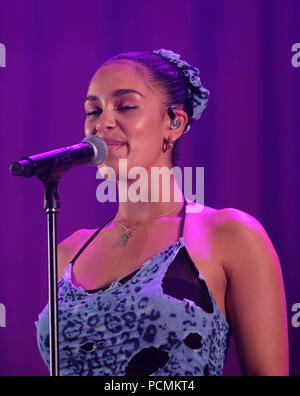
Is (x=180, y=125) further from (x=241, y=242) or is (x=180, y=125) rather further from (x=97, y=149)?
(x=97, y=149)

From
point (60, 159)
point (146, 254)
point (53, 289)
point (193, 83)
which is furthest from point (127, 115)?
point (53, 289)

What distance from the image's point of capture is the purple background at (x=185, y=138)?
6.37 feet

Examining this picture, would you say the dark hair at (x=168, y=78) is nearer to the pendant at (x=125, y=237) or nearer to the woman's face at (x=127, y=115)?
the woman's face at (x=127, y=115)

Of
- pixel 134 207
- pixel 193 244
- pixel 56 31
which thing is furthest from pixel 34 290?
pixel 56 31

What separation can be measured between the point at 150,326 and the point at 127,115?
600 millimetres

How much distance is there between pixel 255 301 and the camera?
60.8 inches

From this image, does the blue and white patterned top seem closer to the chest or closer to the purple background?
the chest

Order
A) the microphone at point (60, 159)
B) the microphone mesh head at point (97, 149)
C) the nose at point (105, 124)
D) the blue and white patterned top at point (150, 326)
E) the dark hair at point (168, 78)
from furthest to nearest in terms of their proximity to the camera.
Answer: the dark hair at point (168, 78) < the nose at point (105, 124) < the blue and white patterned top at point (150, 326) < the microphone mesh head at point (97, 149) < the microphone at point (60, 159)

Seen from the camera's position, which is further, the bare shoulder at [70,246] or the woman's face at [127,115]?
the bare shoulder at [70,246]

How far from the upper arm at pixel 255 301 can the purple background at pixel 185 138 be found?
1.26 feet

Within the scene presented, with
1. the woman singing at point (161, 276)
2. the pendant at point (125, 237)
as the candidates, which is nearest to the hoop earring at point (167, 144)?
the woman singing at point (161, 276)

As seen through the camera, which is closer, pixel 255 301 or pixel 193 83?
pixel 255 301

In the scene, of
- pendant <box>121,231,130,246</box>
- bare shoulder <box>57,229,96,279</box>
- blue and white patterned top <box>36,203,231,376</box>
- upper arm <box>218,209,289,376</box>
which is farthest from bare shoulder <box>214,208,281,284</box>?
bare shoulder <box>57,229,96,279</box>

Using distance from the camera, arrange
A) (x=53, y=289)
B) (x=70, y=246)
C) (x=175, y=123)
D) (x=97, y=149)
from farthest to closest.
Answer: (x=70, y=246) < (x=175, y=123) < (x=97, y=149) < (x=53, y=289)
